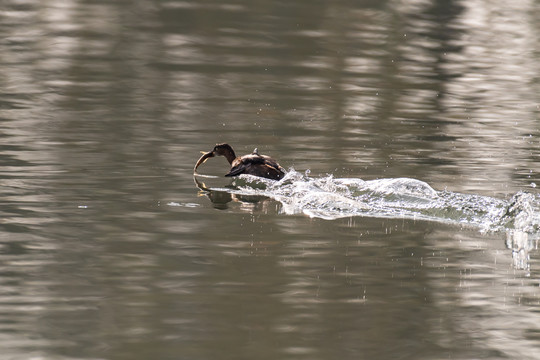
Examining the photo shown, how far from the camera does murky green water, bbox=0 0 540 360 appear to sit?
6.62m

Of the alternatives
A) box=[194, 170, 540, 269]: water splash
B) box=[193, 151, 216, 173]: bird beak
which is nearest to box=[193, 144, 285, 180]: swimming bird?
box=[194, 170, 540, 269]: water splash

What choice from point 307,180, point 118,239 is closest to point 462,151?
point 307,180

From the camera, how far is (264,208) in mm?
9922

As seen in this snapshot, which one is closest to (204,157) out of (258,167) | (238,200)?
(258,167)

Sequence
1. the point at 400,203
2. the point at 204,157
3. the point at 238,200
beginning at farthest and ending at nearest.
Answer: the point at 204,157
the point at 238,200
the point at 400,203

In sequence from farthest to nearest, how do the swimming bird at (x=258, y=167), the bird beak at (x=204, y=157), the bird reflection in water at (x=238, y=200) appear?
the bird beak at (x=204, y=157) < the swimming bird at (x=258, y=167) < the bird reflection in water at (x=238, y=200)

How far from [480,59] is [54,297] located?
16.2m

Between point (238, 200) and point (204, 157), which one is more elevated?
point (204, 157)

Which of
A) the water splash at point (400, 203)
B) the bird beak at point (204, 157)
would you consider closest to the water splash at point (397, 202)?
the water splash at point (400, 203)

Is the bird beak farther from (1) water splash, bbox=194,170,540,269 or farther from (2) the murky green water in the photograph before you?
(1) water splash, bbox=194,170,540,269

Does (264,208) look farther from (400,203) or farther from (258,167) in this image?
(400,203)

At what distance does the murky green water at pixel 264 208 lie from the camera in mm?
6621

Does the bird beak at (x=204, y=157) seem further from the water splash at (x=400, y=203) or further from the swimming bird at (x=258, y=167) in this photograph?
the water splash at (x=400, y=203)

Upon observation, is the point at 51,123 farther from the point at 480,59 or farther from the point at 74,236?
the point at 480,59
